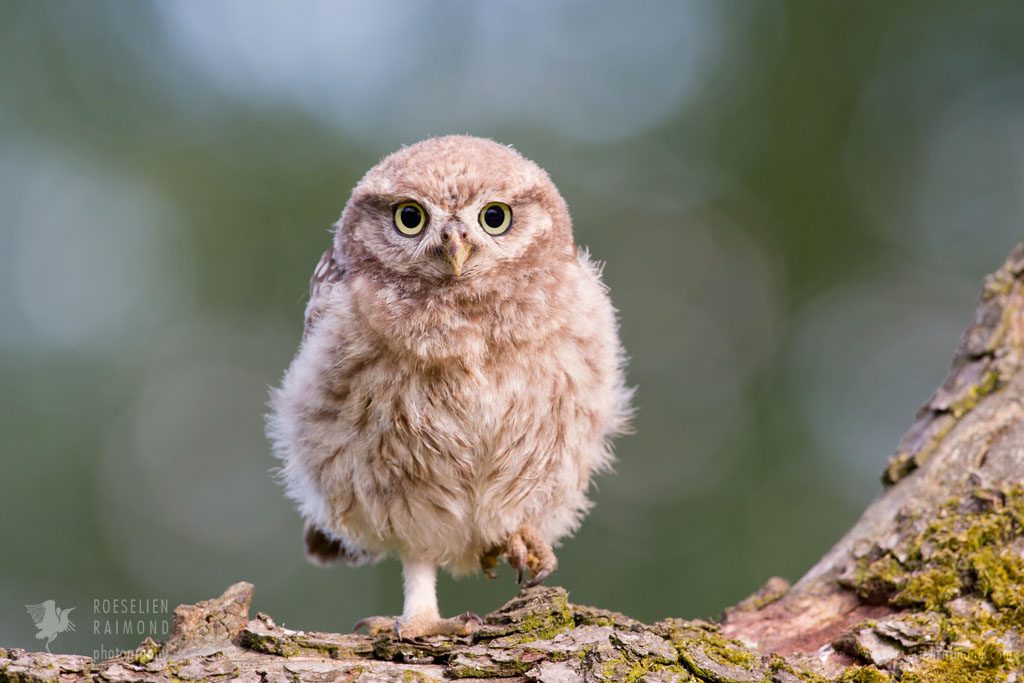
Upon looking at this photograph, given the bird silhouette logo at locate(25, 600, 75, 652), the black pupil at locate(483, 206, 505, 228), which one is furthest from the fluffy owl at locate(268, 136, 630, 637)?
the bird silhouette logo at locate(25, 600, 75, 652)

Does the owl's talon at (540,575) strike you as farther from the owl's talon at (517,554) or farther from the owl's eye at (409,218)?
the owl's eye at (409,218)

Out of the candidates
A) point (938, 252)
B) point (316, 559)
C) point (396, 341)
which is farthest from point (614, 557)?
point (396, 341)

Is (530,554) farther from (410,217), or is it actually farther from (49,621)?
(49,621)

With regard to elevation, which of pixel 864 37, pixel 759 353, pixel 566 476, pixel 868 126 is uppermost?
pixel 864 37

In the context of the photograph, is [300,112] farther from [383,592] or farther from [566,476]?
[566,476]

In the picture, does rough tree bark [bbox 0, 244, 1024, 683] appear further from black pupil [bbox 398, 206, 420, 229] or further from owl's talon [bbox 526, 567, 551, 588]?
black pupil [bbox 398, 206, 420, 229]

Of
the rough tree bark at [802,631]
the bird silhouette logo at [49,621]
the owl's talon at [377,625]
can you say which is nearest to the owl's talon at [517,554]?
the owl's talon at [377,625]
